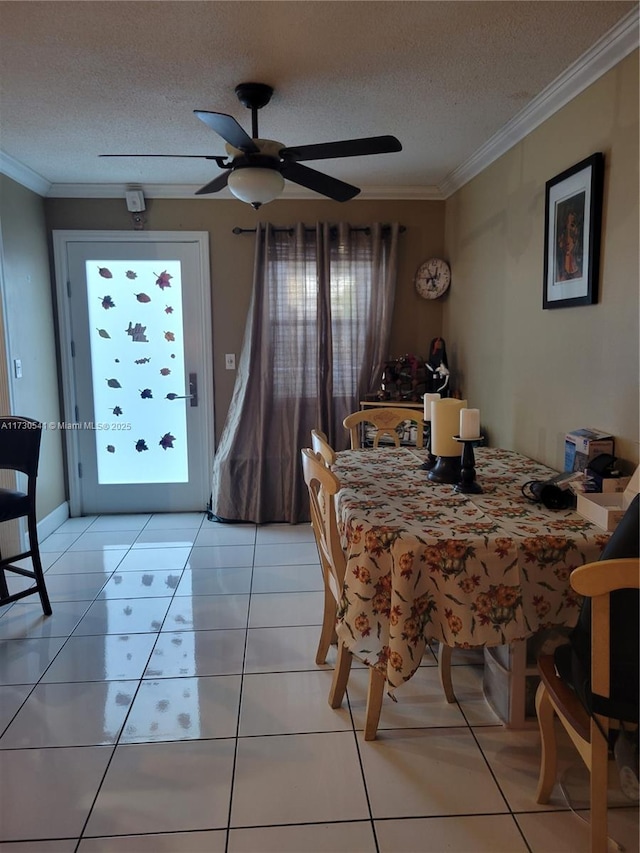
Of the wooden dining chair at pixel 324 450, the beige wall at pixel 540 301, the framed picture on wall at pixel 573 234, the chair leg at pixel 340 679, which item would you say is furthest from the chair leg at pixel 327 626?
the framed picture on wall at pixel 573 234

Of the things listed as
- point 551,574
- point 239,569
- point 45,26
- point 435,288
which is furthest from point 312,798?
point 435,288

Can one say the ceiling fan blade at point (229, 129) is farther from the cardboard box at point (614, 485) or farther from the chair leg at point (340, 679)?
the chair leg at point (340, 679)

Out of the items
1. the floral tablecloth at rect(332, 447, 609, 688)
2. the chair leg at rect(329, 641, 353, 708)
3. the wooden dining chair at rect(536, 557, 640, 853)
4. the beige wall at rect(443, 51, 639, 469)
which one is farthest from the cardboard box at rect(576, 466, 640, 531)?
the chair leg at rect(329, 641, 353, 708)

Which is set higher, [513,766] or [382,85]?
[382,85]

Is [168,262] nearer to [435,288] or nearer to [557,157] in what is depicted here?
[435,288]

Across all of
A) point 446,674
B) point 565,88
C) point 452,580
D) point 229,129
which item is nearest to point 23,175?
point 229,129

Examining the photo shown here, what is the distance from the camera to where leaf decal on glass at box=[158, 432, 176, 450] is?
14.5 ft

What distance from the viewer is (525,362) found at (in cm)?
299

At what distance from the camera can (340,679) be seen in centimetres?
213

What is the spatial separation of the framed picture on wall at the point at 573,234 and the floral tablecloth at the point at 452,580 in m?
1.06

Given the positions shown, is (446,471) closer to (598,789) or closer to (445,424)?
(445,424)

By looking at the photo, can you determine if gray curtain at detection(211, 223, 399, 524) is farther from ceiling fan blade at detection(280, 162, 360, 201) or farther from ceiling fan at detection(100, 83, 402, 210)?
ceiling fan at detection(100, 83, 402, 210)

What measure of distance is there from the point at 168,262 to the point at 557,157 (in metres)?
2.70

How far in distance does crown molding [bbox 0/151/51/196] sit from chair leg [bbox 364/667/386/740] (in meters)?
3.39
